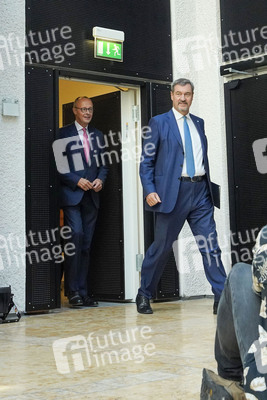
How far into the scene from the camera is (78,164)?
5484 millimetres

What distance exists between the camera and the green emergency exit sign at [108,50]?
5.46 meters

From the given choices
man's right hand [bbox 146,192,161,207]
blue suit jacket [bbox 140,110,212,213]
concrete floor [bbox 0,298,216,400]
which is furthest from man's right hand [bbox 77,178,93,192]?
concrete floor [bbox 0,298,216,400]

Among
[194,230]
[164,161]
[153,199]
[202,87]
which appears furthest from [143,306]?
[202,87]

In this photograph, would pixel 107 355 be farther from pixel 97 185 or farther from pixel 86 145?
pixel 86 145

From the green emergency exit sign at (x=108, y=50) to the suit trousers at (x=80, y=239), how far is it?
3.47 ft

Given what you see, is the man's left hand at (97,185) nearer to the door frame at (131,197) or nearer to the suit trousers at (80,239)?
the suit trousers at (80,239)

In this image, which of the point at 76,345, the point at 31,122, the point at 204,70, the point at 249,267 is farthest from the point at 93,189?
the point at 249,267

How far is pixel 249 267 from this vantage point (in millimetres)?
1777
